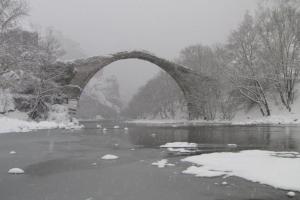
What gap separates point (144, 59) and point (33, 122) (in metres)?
29.4

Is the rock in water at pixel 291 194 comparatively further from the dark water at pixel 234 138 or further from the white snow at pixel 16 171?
the dark water at pixel 234 138

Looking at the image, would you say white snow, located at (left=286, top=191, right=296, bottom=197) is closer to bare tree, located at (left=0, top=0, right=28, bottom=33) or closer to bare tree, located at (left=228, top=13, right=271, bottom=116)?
bare tree, located at (left=0, top=0, right=28, bottom=33)

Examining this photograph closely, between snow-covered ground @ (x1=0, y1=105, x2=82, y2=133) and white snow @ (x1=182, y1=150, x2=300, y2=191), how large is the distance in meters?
17.2

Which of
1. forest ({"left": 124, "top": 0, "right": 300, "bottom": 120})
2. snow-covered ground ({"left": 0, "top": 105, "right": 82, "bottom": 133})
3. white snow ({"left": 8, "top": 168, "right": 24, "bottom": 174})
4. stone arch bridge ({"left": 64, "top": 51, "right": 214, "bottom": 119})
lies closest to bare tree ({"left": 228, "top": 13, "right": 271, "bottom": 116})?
forest ({"left": 124, "top": 0, "right": 300, "bottom": 120})

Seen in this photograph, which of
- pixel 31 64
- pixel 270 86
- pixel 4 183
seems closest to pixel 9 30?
pixel 31 64

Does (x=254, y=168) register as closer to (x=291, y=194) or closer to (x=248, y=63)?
(x=291, y=194)

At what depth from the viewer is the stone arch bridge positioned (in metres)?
45.9

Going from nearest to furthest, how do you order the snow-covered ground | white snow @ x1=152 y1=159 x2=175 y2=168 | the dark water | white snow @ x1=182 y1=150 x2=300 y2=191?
white snow @ x1=182 y1=150 x2=300 y2=191
white snow @ x1=152 y1=159 x2=175 y2=168
the dark water
the snow-covered ground

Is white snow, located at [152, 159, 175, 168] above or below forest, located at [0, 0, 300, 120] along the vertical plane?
below

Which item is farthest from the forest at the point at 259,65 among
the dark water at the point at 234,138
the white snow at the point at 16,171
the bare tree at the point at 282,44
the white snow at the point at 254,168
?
the white snow at the point at 16,171

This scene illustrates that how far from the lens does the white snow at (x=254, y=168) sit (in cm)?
666

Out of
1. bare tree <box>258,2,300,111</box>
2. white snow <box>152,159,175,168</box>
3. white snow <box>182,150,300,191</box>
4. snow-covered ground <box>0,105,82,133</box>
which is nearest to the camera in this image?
white snow <box>182,150,300,191</box>

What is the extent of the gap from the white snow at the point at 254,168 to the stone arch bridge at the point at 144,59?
36846mm

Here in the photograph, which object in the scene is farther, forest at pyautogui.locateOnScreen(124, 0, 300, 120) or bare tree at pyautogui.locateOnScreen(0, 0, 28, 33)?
forest at pyautogui.locateOnScreen(124, 0, 300, 120)
